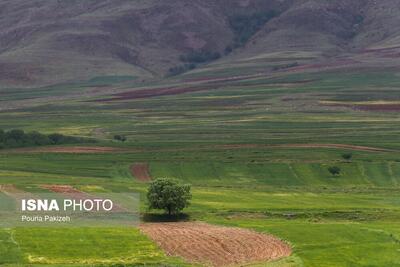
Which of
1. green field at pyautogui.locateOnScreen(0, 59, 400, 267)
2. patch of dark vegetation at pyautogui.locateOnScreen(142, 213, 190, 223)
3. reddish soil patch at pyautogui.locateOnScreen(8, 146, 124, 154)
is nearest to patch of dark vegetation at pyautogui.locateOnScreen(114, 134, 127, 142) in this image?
green field at pyautogui.locateOnScreen(0, 59, 400, 267)

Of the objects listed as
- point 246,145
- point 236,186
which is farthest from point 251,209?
point 246,145

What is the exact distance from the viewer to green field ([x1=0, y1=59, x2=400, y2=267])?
52781 millimetres

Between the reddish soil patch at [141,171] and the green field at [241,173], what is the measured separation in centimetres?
88

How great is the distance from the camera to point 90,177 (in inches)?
3863

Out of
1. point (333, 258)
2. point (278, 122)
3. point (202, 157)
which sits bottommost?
point (333, 258)

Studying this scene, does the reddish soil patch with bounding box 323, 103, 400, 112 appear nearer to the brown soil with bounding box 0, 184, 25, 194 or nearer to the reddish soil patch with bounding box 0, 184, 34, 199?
the brown soil with bounding box 0, 184, 25, 194

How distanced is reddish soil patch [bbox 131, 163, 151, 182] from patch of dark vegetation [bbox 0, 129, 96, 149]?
28.2 metres

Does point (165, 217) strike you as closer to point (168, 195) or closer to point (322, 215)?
point (168, 195)

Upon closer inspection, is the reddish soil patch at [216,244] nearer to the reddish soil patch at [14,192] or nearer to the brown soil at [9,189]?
the reddish soil patch at [14,192]

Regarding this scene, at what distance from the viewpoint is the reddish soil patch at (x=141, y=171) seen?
330 feet

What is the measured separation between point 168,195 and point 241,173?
36229 millimetres

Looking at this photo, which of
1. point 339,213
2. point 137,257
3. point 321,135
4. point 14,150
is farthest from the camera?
point 321,135

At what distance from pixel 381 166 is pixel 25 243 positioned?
66.1 m

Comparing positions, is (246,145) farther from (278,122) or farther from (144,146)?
(278,122)
